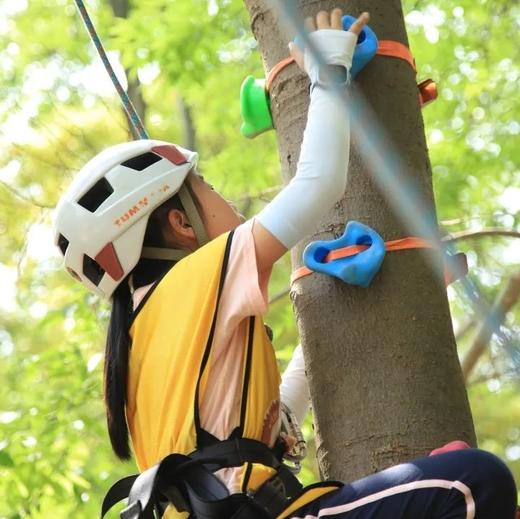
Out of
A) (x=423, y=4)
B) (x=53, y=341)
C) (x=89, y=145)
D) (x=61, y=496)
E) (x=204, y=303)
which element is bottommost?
(x=53, y=341)

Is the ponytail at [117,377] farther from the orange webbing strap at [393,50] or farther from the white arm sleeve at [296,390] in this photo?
the orange webbing strap at [393,50]

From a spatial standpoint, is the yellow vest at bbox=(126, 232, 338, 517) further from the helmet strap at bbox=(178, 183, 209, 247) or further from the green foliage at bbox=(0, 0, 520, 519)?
the green foliage at bbox=(0, 0, 520, 519)

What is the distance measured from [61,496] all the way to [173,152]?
9.97 feet

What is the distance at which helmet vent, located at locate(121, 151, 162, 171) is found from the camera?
2.83m

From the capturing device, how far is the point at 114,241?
2748 millimetres

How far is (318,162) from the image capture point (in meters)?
2.50

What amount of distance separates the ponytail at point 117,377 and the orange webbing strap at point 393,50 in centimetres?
93

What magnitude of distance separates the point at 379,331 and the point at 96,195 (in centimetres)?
80

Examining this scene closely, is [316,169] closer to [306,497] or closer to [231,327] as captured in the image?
[231,327]

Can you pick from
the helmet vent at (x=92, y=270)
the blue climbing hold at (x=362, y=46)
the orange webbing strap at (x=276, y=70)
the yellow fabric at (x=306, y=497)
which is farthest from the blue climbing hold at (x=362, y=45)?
the yellow fabric at (x=306, y=497)

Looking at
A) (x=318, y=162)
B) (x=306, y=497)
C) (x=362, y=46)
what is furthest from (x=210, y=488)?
(x=362, y=46)

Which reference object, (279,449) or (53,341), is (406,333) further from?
(53,341)

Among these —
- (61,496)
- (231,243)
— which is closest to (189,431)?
(231,243)

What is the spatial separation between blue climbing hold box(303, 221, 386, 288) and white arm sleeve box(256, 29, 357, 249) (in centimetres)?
10
